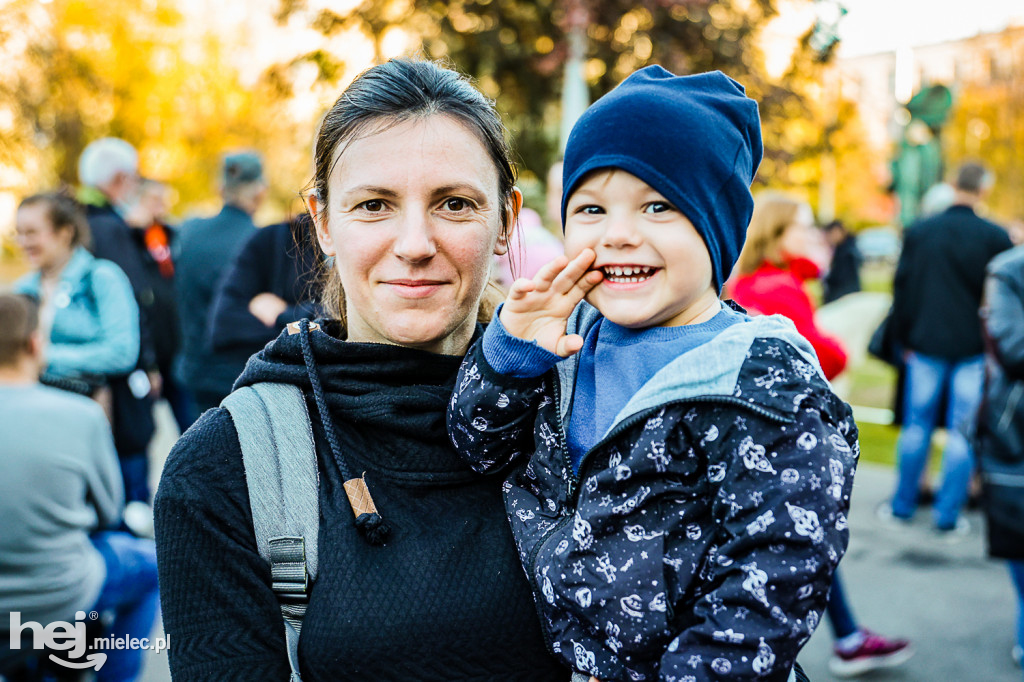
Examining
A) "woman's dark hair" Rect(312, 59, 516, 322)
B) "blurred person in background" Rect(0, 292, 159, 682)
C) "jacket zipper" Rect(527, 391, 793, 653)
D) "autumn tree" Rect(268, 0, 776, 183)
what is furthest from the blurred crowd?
"autumn tree" Rect(268, 0, 776, 183)

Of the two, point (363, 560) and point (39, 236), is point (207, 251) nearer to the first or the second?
point (39, 236)

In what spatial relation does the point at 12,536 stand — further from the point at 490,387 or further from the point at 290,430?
the point at 490,387

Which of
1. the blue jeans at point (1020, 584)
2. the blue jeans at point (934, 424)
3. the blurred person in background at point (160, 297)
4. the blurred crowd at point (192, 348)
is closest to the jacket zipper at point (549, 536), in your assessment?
the blurred crowd at point (192, 348)

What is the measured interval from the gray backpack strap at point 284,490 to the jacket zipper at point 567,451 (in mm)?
396

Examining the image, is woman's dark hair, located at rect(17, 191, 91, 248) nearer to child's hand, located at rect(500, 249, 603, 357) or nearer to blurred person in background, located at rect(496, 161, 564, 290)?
blurred person in background, located at rect(496, 161, 564, 290)

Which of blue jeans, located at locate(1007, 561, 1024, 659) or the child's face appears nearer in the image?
the child's face

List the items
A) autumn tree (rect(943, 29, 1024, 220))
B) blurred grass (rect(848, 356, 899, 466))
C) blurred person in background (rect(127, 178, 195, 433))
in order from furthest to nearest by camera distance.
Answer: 1. autumn tree (rect(943, 29, 1024, 220))
2. blurred grass (rect(848, 356, 899, 466))
3. blurred person in background (rect(127, 178, 195, 433))

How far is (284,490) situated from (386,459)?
212mm

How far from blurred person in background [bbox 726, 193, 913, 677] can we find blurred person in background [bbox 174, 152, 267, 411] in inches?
118

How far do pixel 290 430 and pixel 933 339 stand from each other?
591 cm

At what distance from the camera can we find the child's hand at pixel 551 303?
1554mm

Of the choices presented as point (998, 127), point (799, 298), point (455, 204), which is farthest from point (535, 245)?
point (998, 127)

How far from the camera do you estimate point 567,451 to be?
63.8 inches

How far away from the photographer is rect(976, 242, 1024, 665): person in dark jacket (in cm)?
387
